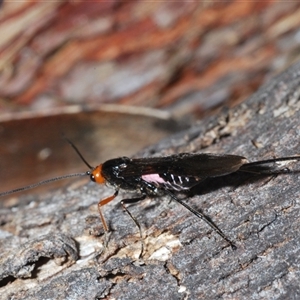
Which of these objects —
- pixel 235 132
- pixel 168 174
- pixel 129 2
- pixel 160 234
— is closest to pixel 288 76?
pixel 235 132

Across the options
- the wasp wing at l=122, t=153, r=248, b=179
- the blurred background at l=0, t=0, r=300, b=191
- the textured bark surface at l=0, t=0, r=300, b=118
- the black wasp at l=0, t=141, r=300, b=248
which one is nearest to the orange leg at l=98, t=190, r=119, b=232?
the black wasp at l=0, t=141, r=300, b=248

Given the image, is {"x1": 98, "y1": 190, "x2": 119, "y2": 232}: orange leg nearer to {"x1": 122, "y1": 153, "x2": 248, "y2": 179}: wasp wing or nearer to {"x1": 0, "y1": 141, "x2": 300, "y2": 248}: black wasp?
{"x1": 0, "y1": 141, "x2": 300, "y2": 248}: black wasp

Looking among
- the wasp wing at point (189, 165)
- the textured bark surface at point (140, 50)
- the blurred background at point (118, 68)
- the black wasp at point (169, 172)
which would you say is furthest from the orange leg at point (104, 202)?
the textured bark surface at point (140, 50)

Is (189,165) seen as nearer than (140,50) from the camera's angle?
Yes

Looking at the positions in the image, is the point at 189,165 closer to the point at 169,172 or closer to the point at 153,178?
the point at 169,172

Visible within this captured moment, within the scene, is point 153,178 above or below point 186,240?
above

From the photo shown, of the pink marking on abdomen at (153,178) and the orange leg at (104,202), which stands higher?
the orange leg at (104,202)

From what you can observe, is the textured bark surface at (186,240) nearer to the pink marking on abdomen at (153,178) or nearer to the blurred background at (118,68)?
the pink marking on abdomen at (153,178)

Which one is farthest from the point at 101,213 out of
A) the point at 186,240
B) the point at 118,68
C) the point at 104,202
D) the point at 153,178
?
the point at 118,68
